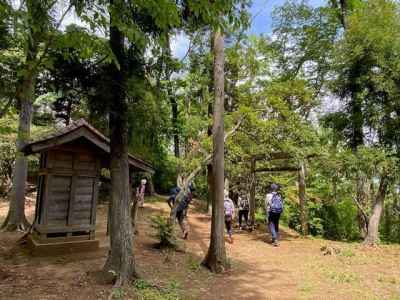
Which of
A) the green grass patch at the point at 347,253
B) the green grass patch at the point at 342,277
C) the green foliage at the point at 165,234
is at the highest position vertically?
the green foliage at the point at 165,234

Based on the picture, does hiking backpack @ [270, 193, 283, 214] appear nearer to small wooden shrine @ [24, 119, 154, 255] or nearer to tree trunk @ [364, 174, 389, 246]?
tree trunk @ [364, 174, 389, 246]

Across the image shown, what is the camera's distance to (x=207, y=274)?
7184 mm

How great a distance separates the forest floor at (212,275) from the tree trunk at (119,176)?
42cm

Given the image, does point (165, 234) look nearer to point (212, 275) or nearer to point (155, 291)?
point (212, 275)

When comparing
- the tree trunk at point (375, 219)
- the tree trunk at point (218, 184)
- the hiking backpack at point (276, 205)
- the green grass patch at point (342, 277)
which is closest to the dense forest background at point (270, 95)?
the tree trunk at point (375, 219)

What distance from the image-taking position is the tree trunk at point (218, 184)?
7.45 metres

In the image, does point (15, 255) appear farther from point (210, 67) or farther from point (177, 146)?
point (177, 146)

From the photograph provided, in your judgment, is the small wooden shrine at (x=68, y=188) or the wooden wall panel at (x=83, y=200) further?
the wooden wall panel at (x=83, y=200)

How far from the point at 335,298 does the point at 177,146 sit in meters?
17.3

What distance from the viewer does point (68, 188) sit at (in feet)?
27.9

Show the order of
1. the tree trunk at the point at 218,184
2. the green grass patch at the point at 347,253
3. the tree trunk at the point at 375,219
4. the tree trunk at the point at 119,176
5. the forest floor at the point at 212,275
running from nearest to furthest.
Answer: the forest floor at the point at 212,275, the tree trunk at the point at 119,176, the tree trunk at the point at 218,184, the green grass patch at the point at 347,253, the tree trunk at the point at 375,219

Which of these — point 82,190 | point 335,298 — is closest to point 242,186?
point 82,190

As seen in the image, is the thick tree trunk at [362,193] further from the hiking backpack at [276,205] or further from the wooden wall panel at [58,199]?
the wooden wall panel at [58,199]

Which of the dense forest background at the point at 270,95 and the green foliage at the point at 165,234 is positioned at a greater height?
the dense forest background at the point at 270,95
